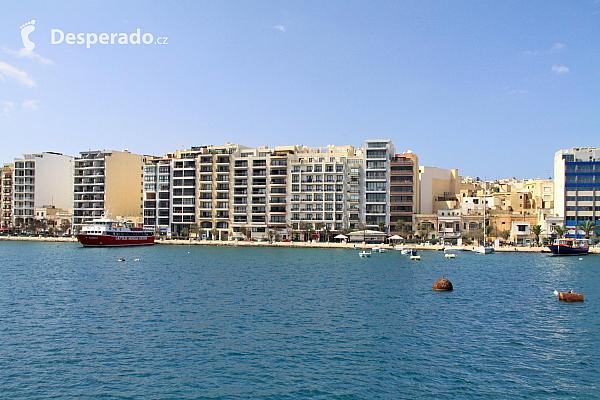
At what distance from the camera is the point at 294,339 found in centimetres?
3009

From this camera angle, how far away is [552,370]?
81.9 ft

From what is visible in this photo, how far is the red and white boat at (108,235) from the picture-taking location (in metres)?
113

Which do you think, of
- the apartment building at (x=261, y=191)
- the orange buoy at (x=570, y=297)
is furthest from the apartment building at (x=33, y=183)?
the orange buoy at (x=570, y=297)

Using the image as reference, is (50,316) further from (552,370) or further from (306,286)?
(552,370)

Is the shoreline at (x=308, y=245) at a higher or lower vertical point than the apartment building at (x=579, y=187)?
lower

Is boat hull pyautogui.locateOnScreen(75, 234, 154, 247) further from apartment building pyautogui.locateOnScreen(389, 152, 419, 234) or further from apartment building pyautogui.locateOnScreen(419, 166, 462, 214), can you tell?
apartment building pyautogui.locateOnScreen(419, 166, 462, 214)

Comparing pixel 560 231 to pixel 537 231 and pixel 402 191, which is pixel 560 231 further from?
pixel 402 191

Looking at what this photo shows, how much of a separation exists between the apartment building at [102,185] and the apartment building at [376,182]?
67050 mm

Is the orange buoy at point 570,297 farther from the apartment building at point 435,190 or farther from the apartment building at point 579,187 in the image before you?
the apartment building at point 435,190

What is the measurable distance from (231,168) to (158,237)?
26217 millimetres

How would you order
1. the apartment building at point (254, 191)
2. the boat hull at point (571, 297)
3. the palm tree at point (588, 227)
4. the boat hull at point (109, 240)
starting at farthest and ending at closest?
1. the apartment building at point (254, 191)
2. the boat hull at point (109, 240)
3. the palm tree at point (588, 227)
4. the boat hull at point (571, 297)

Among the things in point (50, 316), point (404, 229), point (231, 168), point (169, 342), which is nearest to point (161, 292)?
point (50, 316)

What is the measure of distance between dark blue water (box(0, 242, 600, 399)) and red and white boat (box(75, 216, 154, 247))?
58463 mm

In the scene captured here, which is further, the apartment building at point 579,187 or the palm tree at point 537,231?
the apartment building at point 579,187
